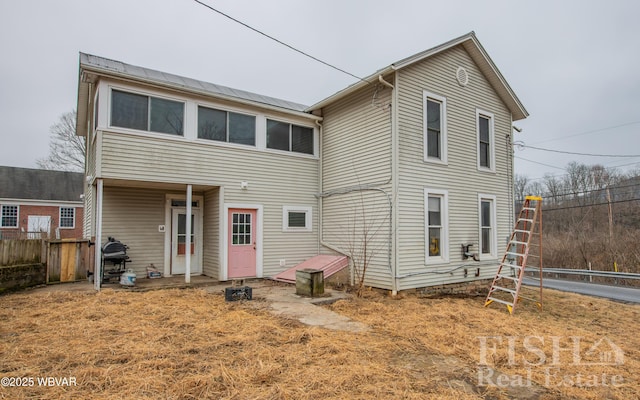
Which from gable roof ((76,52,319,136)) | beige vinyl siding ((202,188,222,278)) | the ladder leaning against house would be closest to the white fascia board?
gable roof ((76,52,319,136))

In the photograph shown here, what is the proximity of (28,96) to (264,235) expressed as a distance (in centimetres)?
2588

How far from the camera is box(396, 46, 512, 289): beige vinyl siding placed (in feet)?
28.2

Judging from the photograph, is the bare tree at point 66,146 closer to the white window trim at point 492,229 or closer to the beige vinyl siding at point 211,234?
the beige vinyl siding at point 211,234

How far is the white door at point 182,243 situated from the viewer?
393 inches

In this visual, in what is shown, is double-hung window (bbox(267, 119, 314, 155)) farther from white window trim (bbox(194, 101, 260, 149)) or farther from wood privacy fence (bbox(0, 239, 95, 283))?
wood privacy fence (bbox(0, 239, 95, 283))

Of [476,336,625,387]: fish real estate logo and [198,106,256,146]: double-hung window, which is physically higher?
[198,106,256,146]: double-hung window

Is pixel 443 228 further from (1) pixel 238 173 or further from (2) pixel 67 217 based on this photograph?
(2) pixel 67 217

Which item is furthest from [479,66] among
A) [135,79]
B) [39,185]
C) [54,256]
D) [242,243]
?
[39,185]

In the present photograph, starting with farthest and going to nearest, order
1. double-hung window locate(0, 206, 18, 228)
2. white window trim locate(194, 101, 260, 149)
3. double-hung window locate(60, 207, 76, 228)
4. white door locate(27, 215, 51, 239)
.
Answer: double-hung window locate(60, 207, 76, 228) < white door locate(27, 215, 51, 239) < double-hung window locate(0, 206, 18, 228) < white window trim locate(194, 101, 260, 149)

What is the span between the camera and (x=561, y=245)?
19.0m

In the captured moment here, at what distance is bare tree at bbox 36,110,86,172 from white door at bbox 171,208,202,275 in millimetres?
18753

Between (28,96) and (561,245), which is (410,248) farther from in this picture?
(28,96)

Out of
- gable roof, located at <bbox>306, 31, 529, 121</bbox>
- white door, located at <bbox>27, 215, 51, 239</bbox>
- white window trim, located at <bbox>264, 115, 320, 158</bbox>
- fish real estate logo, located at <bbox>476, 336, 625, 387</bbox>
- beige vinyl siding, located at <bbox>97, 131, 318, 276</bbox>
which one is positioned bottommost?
fish real estate logo, located at <bbox>476, 336, 625, 387</bbox>

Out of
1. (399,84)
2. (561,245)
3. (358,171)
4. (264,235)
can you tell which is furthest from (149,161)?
(561,245)
